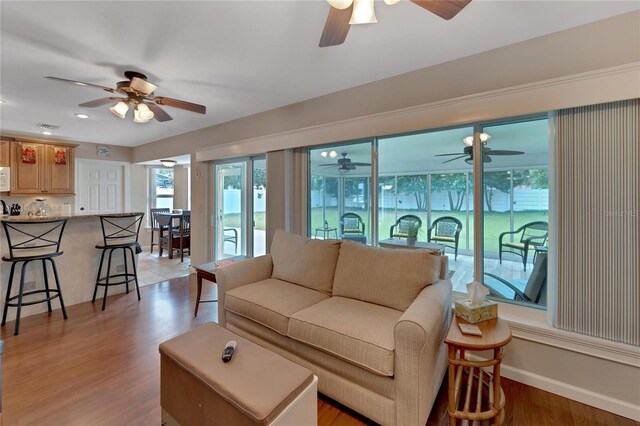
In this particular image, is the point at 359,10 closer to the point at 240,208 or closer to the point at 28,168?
the point at 240,208

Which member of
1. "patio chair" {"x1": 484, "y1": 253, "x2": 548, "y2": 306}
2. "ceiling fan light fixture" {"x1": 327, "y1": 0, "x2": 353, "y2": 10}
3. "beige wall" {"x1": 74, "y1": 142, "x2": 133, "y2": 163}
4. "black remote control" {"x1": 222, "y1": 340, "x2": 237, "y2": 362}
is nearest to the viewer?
"ceiling fan light fixture" {"x1": 327, "y1": 0, "x2": 353, "y2": 10}

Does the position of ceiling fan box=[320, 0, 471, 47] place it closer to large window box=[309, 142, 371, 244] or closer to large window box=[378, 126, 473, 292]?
large window box=[378, 126, 473, 292]

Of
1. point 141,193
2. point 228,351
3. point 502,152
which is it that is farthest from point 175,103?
point 141,193

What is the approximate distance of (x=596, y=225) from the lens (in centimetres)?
186

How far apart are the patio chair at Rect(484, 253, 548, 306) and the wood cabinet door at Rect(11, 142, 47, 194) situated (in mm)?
7106

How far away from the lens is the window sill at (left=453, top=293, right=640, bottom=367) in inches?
69.8

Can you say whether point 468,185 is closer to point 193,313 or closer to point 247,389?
point 247,389

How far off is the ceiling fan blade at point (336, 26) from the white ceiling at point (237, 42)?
287 mm

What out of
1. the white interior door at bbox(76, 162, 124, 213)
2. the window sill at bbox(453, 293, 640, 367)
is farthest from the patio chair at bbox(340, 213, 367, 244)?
Result: the white interior door at bbox(76, 162, 124, 213)

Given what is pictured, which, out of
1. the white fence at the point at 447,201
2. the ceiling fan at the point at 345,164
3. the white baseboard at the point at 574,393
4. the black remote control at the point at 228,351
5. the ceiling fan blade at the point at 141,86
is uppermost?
the ceiling fan blade at the point at 141,86

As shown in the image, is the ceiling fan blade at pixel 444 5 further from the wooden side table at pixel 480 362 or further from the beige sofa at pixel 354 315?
the wooden side table at pixel 480 362

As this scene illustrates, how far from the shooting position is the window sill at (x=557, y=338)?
1.77 metres

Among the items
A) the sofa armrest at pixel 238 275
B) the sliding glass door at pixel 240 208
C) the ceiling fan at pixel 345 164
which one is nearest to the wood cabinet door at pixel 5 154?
the sliding glass door at pixel 240 208

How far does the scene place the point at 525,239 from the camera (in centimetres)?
230
